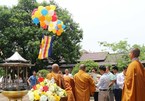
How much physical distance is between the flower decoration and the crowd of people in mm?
1500

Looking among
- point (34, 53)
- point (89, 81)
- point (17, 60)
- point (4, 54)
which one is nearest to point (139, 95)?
point (89, 81)

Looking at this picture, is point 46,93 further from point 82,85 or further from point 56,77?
point 82,85

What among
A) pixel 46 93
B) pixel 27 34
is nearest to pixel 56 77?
pixel 46 93

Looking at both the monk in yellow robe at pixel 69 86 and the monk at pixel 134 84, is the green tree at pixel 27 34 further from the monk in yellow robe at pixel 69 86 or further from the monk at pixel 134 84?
the monk at pixel 134 84

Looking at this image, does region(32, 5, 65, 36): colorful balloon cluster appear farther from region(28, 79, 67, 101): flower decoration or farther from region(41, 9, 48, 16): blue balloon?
region(28, 79, 67, 101): flower decoration

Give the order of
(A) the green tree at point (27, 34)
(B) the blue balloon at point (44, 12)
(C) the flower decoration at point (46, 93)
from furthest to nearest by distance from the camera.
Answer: (A) the green tree at point (27, 34)
(B) the blue balloon at point (44, 12)
(C) the flower decoration at point (46, 93)

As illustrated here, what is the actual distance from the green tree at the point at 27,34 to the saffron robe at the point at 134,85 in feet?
102

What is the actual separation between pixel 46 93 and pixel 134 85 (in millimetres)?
2050

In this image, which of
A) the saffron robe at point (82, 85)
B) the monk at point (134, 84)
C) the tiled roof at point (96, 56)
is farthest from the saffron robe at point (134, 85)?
the tiled roof at point (96, 56)

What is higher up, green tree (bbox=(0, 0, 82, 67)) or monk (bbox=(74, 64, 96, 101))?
green tree (bbox=(0, 0, 82, 67))

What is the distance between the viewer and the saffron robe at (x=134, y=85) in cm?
794

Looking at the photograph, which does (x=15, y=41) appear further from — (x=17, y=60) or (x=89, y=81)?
(x=89, y=81)

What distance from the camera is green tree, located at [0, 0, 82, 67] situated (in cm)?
3984

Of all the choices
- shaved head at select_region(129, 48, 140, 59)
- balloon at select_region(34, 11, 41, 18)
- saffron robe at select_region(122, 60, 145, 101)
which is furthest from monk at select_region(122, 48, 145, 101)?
balloon at select_region(34, 11, 41, 18)
